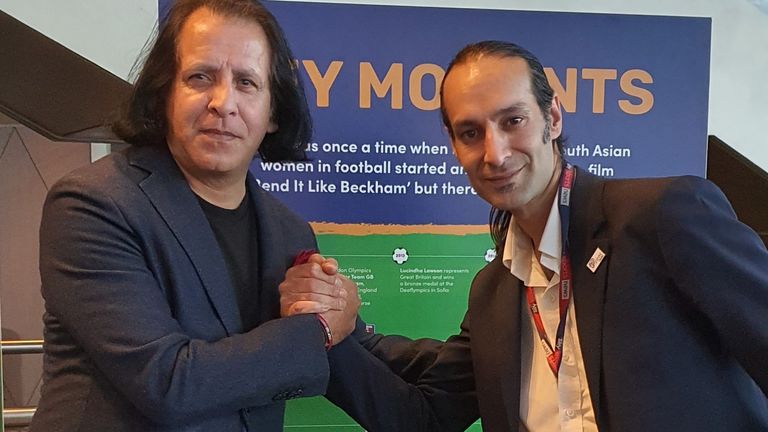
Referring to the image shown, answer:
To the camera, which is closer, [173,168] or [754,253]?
[754,253]

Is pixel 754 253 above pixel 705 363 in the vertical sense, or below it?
above

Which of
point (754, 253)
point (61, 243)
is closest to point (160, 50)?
point (61, 243)

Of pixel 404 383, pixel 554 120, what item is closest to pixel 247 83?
pixel 554 120

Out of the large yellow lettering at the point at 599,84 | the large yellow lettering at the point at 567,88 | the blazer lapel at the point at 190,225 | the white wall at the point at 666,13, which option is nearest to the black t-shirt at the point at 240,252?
the blazer lapel at the point at 190,225

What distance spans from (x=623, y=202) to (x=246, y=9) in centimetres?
87

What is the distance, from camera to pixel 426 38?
243cm

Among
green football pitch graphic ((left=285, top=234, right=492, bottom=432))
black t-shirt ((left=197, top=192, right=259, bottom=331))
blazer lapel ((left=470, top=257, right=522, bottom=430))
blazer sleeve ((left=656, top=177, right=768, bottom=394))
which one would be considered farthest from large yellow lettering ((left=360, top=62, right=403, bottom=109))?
blazer sleeve ((left=656, top=177, right=768, bottom=394))

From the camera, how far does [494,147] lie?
1416 millimetres

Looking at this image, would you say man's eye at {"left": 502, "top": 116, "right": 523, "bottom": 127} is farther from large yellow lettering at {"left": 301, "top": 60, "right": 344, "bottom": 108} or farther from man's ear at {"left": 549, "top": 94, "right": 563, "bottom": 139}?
large yellow lettering at {"left": 301, "top": 60, "right": 344, "bottom": 108}

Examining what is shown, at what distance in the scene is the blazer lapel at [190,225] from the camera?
1.27 meters

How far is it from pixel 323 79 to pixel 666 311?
1502 millimetres

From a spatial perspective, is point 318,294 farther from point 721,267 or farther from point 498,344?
point 721,267

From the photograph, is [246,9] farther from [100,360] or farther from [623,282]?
[623,282]

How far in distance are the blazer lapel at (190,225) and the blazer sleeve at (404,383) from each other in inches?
16.9
